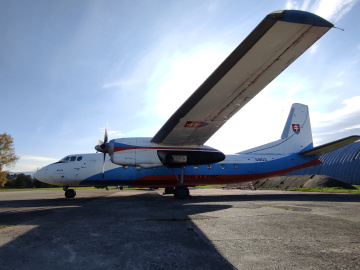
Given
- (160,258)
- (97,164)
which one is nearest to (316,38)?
(160,258)

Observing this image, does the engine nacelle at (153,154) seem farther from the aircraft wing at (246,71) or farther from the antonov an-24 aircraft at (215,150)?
the aircraft wing at (246,71)

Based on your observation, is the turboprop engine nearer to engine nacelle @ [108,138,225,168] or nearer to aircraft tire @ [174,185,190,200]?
engine nacelle @ [108,138,225,168]

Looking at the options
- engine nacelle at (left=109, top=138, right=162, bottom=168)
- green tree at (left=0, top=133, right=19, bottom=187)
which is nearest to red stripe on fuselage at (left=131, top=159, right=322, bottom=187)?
engine nacelle at (left=109, top=138, right=162, bottom=168)

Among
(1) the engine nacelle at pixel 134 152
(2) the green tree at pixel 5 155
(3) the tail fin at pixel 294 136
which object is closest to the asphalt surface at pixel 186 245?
(1) the engine nacelle at pixel 134 152

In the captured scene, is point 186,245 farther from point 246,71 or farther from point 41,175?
point 41,175

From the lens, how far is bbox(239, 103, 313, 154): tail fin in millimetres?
17184

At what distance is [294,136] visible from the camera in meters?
17.5

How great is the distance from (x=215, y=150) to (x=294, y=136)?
8255 mm

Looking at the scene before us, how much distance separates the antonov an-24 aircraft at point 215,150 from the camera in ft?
19.2

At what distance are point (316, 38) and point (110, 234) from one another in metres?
6.93

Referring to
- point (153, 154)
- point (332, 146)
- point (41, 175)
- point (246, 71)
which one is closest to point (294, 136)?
point (332, 146)

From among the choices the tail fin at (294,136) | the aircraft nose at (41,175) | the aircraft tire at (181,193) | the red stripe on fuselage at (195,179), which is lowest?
the aircraft tire at (181,193)

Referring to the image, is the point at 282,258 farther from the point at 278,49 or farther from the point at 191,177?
the point at 191,177

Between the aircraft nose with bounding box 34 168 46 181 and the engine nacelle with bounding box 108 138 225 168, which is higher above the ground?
the engine nacelle with bounding box 108 138 225 168
